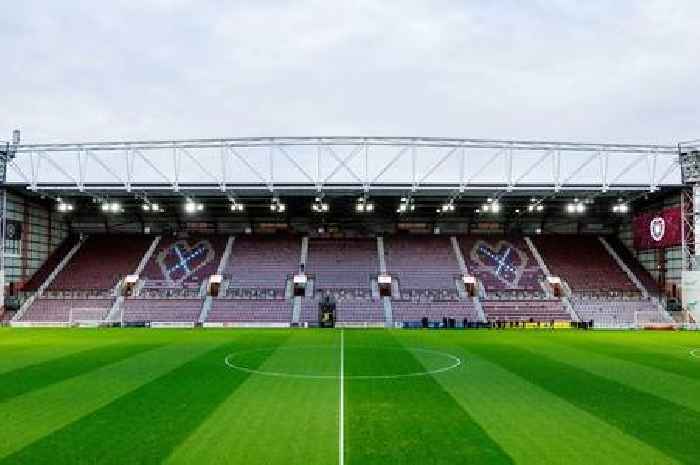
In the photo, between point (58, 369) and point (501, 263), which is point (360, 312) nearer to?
point (501, 263)

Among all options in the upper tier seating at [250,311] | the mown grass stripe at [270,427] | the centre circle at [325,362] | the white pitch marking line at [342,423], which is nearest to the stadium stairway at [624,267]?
the upper tier seating at [250,311]

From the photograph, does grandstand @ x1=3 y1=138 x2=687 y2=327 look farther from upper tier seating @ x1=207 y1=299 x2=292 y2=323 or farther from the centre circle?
the centre circle

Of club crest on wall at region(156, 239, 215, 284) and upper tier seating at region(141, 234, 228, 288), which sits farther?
club crest on wall at region(156, 239, 215, 284)

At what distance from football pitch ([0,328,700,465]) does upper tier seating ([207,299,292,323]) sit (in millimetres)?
24750

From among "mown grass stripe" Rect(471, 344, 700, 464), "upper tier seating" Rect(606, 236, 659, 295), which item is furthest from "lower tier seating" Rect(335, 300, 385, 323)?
"mown grass stripe" Rect(471, 344, 700, 464)

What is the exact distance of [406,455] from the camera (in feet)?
34.7

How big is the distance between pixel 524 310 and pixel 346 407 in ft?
141

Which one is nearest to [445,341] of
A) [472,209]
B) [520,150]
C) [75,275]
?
[520,150]

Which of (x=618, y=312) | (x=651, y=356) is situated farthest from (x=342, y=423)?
(x=618, y=312)

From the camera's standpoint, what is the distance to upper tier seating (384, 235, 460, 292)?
194 ft

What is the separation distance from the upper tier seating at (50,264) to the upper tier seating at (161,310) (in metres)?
10.4

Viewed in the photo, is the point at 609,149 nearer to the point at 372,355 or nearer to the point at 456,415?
the point at 372,355

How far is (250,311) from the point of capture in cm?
5356

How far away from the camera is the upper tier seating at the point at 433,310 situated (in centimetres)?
5316
